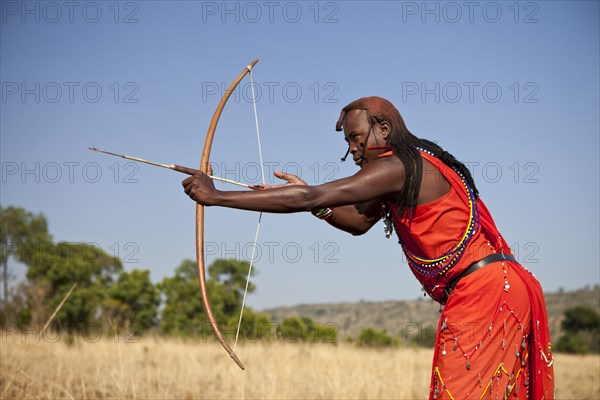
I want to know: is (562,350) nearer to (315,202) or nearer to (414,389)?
(414,389)

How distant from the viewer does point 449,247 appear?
11.1 feet

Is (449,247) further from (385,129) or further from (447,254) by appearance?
(385,129)

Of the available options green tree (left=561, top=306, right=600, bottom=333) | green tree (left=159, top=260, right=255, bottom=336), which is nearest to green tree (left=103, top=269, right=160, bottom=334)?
green tree (left=159, top=260, right=255, bottom=336)

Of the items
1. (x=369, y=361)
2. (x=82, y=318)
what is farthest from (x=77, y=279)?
(x=369, y=361)

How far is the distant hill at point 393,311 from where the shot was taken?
4417 centimetres

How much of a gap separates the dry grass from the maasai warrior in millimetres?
3587

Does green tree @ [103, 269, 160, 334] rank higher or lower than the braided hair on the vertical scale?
lower

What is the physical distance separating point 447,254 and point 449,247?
4 centimetres

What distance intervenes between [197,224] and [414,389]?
4.99 m

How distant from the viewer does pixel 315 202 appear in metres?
3.25

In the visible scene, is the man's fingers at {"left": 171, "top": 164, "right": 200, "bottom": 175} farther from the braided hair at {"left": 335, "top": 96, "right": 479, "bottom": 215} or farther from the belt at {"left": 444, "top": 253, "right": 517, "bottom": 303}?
the belt at {"left": 444, "top": 253, "right": 517, "bottom": 303}

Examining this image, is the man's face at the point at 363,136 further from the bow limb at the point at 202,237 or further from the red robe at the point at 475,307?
the bow limb at the point at 202,237

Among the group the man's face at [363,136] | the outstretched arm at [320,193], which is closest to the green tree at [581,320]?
the man's face at [363,136]

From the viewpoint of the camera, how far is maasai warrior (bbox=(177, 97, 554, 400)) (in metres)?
3.25
